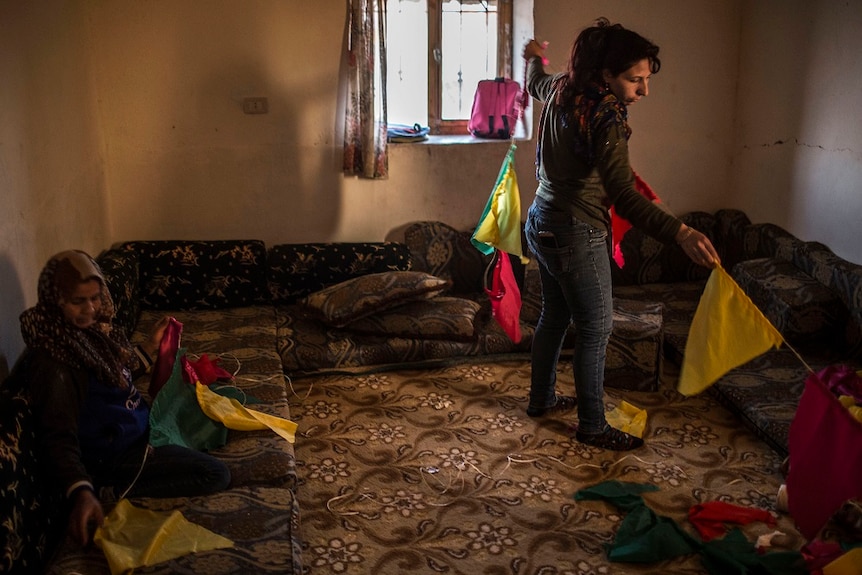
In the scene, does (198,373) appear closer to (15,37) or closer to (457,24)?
(15,37)

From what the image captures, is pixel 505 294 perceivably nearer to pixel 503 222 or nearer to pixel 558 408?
pixel 503 222

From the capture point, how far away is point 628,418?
11.0 ft

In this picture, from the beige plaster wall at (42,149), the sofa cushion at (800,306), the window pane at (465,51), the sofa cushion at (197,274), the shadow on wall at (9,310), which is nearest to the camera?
the shadow on wall at (9,310)

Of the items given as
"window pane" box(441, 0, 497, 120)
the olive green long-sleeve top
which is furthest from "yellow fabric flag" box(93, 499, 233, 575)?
"window pane" box(441, 0, 497, 120)

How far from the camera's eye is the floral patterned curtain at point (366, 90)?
414 cm

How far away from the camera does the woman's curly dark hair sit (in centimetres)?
267

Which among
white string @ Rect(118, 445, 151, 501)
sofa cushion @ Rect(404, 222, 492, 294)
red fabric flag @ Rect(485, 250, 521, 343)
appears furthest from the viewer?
sofa cushion @ Rect(404, 222, 492, 294)

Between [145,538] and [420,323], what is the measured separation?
1.90 meters

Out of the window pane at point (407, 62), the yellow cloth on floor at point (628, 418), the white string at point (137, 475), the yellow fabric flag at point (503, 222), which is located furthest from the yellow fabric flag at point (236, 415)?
the window pane at point (407, 62)

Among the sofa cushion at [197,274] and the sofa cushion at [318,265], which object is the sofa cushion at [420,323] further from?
the sofa cushion at [197,274]

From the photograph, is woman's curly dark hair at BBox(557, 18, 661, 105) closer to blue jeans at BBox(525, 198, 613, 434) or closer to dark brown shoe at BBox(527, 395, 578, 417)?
blue jeans at BBox(525, 198, 613, 434)

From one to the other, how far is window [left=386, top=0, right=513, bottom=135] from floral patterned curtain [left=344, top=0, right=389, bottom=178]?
0.87ft

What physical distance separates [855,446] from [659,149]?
2761 millimetres

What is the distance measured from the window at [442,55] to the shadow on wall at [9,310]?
233 centimetres
